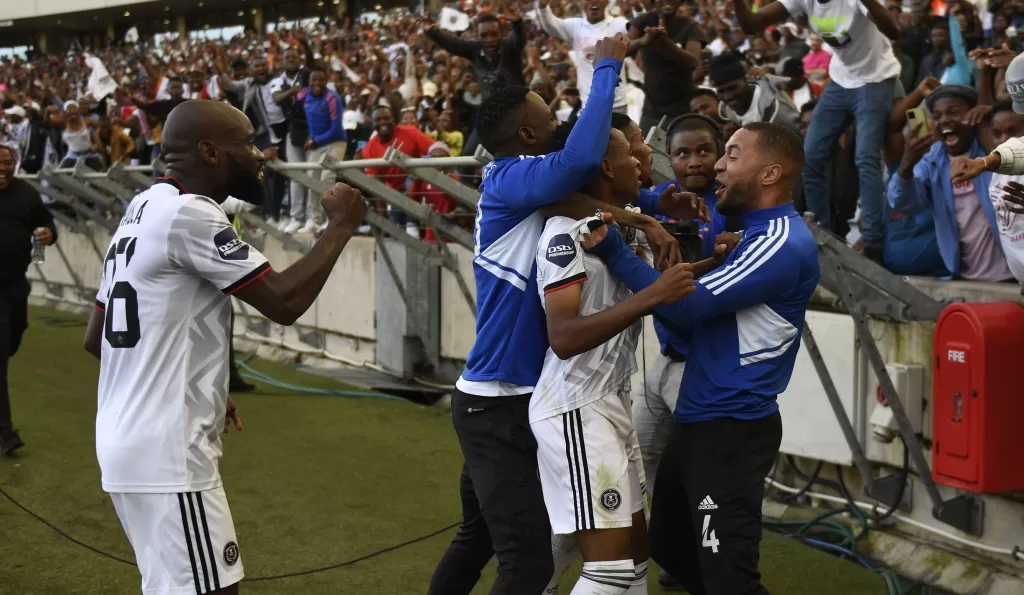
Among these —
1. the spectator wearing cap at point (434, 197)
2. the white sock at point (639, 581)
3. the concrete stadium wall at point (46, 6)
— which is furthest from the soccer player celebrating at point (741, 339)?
the concrete stadium wall at point (46, 6)

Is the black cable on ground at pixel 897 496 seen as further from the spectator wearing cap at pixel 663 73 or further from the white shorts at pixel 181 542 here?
the white shorts at pixel 181 542

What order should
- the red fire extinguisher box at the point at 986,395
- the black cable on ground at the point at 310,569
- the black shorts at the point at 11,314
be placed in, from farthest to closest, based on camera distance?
1. the black shorts at the point at 11,314
2. the black cable on ground at the point at 310,569
3. the red fire extinguisher box at the point at 986,395

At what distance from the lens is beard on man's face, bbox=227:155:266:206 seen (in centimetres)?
320

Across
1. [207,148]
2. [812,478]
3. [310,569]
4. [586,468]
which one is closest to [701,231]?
[586,468]

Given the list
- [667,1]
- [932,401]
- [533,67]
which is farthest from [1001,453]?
[533,67]

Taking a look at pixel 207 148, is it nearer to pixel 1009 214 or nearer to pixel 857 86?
pixel 1009 214

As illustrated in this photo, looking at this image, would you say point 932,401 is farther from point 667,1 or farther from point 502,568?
point 667,1

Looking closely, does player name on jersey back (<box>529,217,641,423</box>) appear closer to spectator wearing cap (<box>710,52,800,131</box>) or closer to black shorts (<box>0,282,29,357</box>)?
spectator wearing cap (<box>710,52,800,131</box>)

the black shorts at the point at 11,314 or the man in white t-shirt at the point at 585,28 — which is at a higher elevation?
the man in white t-shirt at the point at 585,28

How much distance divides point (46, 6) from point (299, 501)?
37841 mm

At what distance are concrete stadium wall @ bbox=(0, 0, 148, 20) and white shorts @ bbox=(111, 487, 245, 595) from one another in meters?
37.6

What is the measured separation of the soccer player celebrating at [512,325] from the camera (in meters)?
3.38

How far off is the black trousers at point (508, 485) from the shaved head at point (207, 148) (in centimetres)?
103

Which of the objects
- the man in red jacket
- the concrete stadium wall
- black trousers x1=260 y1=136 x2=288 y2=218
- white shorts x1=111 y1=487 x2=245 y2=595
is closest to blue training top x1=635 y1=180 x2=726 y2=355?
white shorts x1=111 y1=487 x2=245 y2=595
